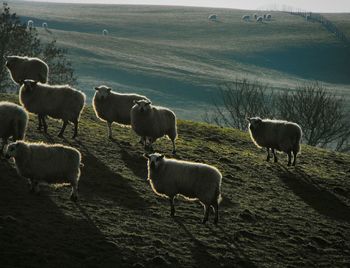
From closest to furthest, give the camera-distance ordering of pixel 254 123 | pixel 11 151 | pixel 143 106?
1. pixel 11 151
2. pixel 143 106
3. pixel 254 123

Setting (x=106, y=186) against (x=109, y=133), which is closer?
(x=106, y=186)

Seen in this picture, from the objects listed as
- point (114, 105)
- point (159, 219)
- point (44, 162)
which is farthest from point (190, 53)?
point (44, 162)

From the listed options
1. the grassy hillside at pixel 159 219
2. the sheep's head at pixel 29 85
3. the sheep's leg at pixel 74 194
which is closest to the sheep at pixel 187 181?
the grassy hillside at pixel 159 219

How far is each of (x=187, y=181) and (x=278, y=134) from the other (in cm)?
910

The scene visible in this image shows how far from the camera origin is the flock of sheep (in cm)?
1461

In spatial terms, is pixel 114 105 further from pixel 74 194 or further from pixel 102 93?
pixel 74 194

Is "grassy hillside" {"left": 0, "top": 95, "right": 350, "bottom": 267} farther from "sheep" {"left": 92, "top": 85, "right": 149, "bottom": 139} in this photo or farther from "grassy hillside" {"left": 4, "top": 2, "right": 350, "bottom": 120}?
"grassy hillside" {"left": 4, "top": 2, "right": 350, "bottom": 120}

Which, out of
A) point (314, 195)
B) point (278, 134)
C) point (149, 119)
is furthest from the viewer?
point (278, 134)

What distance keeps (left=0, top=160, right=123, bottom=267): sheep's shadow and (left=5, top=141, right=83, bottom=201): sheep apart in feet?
1.88

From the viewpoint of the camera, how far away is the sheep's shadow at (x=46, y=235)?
11.6 metres

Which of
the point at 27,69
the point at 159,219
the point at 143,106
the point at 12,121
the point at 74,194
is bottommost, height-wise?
the point at 159,219

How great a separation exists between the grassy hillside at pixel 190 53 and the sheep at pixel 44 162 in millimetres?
58450

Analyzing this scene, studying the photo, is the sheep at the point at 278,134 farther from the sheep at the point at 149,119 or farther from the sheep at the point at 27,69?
the sheep at the point at 27,69

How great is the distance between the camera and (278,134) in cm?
2325
